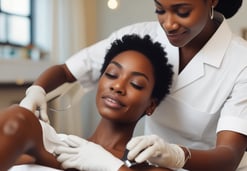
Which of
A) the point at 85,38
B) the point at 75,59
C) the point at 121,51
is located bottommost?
the point at 85,38

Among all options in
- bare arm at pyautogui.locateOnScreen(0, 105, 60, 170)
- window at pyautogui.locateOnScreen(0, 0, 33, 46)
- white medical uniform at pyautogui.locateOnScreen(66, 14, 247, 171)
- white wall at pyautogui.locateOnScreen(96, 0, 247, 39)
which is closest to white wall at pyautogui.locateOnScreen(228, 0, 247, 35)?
white wall at pyautogui.locateOnScreen(96, 0, 247, 39)

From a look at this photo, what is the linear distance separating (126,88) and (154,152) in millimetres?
288

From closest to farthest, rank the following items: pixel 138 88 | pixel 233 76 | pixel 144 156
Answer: pixel 144 156 → pixel 138 88 → pixel 233 76

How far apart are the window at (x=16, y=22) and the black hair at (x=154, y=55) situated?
54.6 inches

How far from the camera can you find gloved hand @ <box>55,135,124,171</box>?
2.96ft

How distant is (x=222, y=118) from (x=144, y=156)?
1.26 feet

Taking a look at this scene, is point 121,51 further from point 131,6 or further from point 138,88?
point 131,6

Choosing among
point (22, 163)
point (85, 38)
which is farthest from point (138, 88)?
point (85, 38)

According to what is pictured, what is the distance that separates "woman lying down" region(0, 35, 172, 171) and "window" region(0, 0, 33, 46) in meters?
1.40

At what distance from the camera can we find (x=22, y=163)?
2.97 feet

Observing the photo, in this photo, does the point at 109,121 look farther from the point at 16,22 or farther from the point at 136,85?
the point at 16,22

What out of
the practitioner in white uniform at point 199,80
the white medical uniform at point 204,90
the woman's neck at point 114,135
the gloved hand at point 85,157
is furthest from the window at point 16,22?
the gloved hand at point 85,157

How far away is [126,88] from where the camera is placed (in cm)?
108

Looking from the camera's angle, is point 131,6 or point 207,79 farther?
point 131,6
